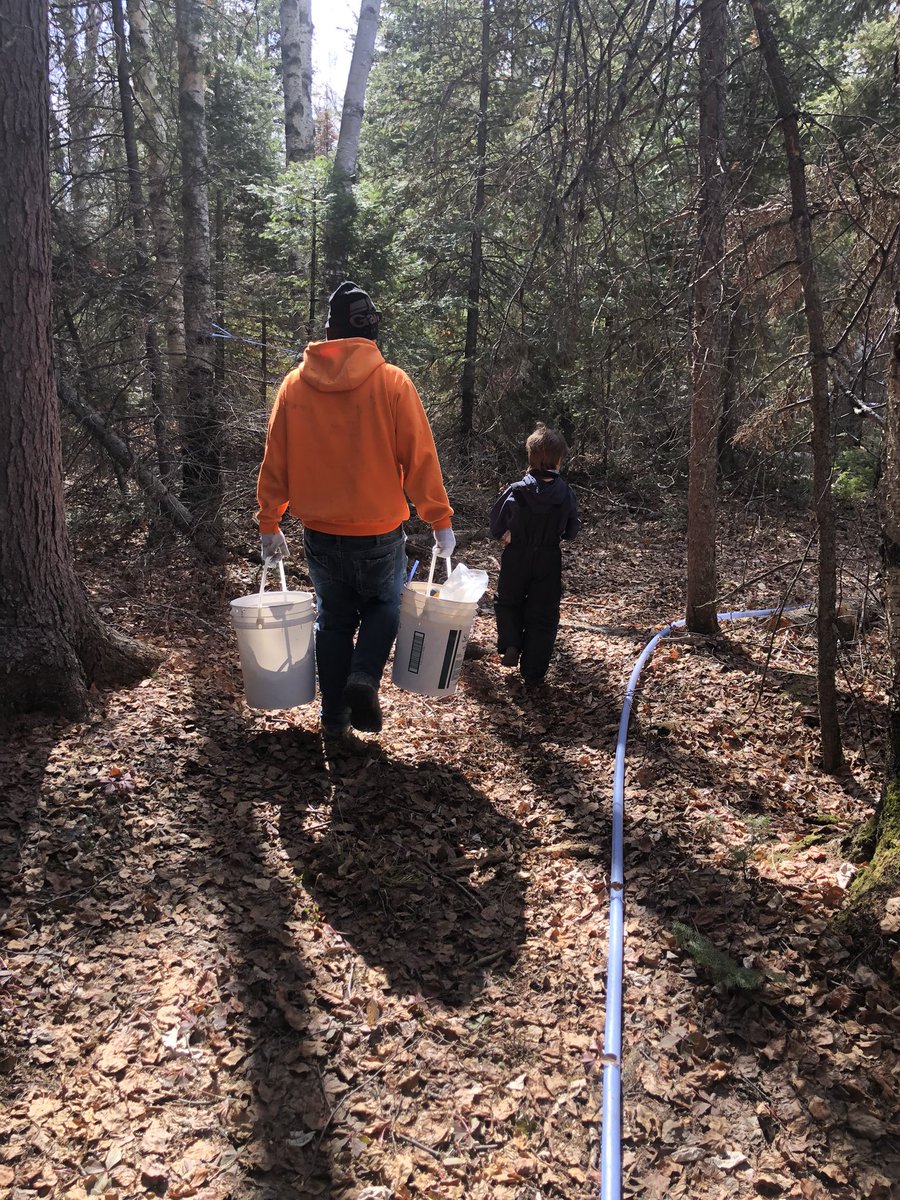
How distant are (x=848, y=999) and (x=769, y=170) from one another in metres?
10.9

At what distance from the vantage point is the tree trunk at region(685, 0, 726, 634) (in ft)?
15.7

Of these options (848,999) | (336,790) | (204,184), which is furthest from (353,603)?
(204,184)

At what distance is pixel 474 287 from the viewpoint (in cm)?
1319

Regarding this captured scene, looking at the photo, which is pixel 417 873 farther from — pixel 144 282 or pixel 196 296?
pixel 196 296

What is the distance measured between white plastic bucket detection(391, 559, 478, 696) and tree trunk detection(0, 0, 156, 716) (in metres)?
1.79

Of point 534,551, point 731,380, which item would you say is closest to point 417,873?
point 534,551

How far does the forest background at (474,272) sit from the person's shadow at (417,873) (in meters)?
1.45

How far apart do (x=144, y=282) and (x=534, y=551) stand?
207 inches

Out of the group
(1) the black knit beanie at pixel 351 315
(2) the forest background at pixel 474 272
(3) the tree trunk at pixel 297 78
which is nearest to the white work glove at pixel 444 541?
(1) the black knit beanie at pixel 351 315

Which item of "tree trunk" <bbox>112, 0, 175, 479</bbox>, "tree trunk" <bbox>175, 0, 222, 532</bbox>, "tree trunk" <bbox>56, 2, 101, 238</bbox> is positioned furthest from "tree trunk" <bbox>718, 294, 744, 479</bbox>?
"tree trunk" <bbox>56, 2, 101, 238</bbox>

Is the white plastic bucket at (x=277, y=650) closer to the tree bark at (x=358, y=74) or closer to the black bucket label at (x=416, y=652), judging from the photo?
the black bucket label at (x=416, y=652)

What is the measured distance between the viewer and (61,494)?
4344 mm

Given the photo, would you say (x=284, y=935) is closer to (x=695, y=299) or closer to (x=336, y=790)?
(x=336, y=790)

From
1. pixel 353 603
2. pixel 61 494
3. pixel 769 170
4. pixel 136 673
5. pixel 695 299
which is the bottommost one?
pixel 136 673
